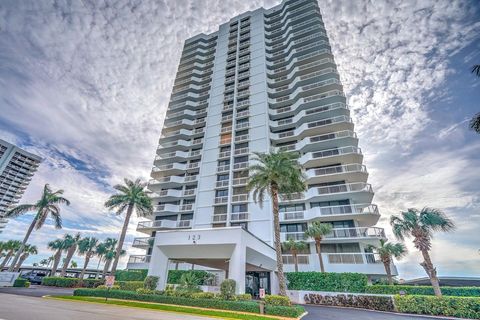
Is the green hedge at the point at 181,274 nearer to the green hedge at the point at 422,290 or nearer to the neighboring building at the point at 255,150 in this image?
the neighboring building at the point at 255,150

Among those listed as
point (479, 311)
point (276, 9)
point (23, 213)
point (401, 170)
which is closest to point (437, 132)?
point (401, 170)

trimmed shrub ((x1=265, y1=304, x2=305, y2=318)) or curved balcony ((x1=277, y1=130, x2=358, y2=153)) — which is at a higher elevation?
curved balcony ((x1=277, y1=130, x2=358, y2=153))

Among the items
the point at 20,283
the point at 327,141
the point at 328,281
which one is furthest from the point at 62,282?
the point at 327,141

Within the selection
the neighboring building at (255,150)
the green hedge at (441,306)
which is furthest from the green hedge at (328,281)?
the green hedge at (441,306)

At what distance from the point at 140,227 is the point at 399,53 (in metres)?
40.3

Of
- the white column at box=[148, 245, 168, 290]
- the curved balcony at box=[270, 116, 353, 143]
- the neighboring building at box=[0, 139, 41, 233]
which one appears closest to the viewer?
the white column at box=[148, 245, 168, 290]

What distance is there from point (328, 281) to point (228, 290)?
13241 mm

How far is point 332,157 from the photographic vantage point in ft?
105

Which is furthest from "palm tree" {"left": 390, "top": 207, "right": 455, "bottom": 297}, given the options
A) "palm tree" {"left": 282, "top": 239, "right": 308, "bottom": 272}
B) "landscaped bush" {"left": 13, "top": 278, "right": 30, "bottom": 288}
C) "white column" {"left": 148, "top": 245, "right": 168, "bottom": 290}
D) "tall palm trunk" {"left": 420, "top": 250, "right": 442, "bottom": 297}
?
"landscaped bush" {"left": 13, "top": 278, "right": 30, "bottom": 288}

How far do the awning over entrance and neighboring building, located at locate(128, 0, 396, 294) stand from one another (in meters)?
0.08

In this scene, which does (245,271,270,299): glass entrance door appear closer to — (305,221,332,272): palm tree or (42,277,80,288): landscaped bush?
(305,221,332,272): palm tree

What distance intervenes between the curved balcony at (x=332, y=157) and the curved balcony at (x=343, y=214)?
22.2 ft

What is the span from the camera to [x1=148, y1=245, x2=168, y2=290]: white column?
60.4 ft

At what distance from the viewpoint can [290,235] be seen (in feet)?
96.8
